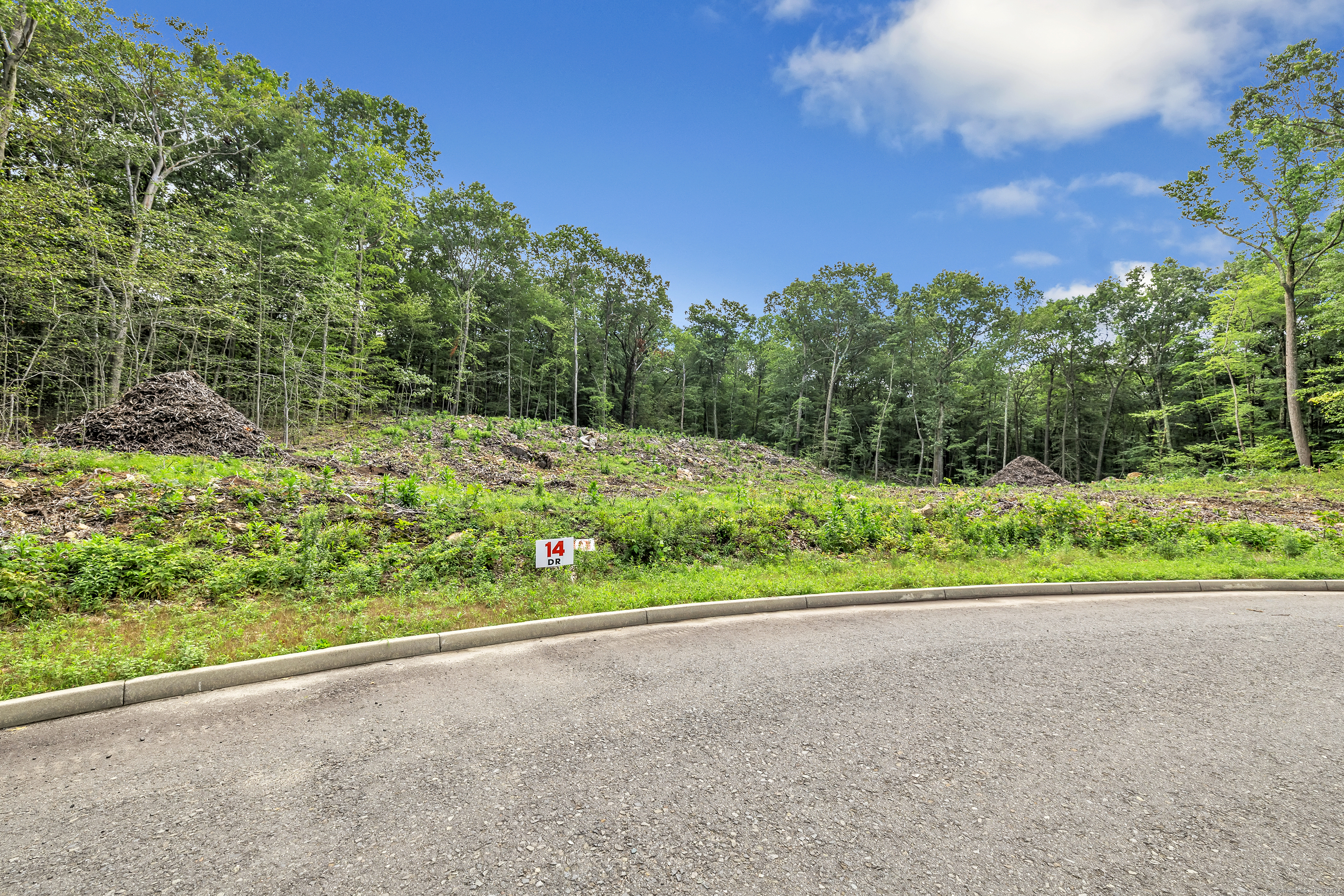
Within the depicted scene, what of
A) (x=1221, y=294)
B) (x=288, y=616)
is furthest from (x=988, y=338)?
(x=288, y=616)

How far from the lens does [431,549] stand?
6402 mm

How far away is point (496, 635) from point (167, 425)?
11.3 meters

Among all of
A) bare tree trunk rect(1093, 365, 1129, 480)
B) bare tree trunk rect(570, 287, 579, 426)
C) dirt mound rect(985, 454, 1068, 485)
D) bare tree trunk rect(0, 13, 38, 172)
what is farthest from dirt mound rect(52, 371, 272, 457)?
bare tree trunk rect(1093, 365, 1129, 480)

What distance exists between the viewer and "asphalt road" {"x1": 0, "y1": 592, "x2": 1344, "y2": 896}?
2.00 meters

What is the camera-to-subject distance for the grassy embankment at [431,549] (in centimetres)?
440

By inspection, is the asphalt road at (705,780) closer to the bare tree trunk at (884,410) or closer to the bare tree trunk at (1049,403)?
the bare tree trunk at (884,410)

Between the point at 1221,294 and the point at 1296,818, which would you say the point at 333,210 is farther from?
the point at 1221,294

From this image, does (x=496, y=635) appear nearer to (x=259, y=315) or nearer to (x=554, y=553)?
(x=554, y=553)


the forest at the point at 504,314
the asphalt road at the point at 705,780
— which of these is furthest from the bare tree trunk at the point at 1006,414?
the asphalt road at the point at 705,780

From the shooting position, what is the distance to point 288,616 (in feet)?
15.5

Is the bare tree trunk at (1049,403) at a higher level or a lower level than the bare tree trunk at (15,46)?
lower

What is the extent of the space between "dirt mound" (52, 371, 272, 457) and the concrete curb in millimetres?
9620

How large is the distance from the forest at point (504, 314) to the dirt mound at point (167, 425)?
6.85ft

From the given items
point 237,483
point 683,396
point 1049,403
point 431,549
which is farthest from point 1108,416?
point 237,483
